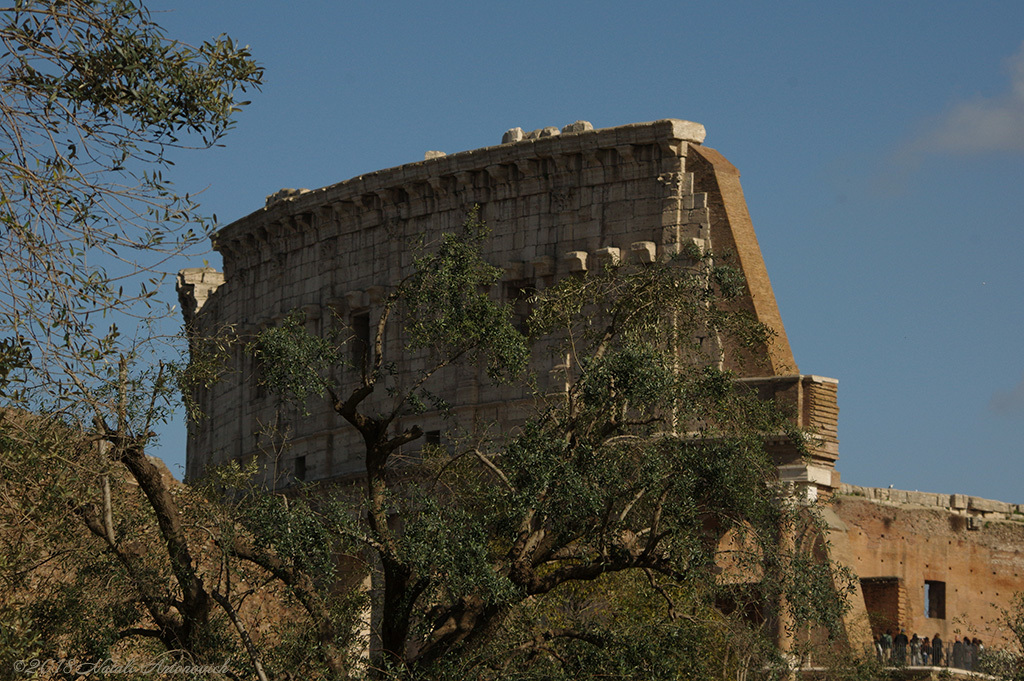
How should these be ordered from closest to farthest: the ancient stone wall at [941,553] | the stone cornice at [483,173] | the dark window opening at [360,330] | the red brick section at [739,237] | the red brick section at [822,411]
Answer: the red brick section at [822,411] → the red brick section at [739,237] → the stone cornice at [483,173] → the dark window opening at [360,330] → the ancient stone wall at [941,553]

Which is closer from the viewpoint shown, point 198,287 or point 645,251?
point 645,251

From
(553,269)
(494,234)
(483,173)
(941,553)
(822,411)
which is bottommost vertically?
(941,553)

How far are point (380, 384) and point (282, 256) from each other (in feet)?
13.5

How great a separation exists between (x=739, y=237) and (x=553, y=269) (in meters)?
2.96

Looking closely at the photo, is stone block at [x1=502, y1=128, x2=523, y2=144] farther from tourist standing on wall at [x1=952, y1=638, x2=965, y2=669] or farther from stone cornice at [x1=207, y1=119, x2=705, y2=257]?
tourist standing on wall at [x1=952, y1=638, x2=965, y2=669]

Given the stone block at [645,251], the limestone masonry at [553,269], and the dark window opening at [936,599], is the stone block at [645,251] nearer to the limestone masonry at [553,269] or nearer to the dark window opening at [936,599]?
the limestone masonry at [553,269]

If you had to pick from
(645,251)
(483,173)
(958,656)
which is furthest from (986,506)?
(483,173)

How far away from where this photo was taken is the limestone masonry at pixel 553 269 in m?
22.2

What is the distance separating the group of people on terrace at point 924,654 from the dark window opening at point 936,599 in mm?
4745

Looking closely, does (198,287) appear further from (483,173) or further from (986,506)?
(986,506)

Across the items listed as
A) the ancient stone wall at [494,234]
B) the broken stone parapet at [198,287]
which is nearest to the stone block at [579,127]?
the ancient stone wall at [494,234]

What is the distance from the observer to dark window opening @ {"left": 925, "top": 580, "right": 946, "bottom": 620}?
1067 inches

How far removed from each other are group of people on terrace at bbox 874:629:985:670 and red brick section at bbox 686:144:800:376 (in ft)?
13.0

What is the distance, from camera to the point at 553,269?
77.6 ft
